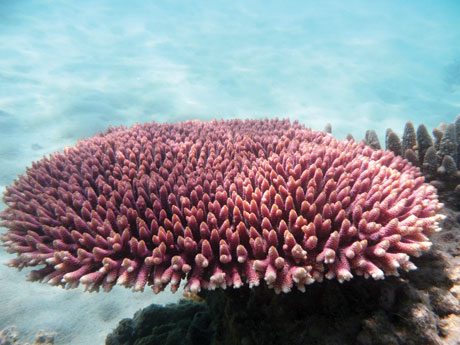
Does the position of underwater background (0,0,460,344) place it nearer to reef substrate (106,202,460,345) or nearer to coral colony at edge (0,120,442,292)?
coral colony at edge (0,120,442,292)

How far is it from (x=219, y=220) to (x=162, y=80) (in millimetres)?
18123

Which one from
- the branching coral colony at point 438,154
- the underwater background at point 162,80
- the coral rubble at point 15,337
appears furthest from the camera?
the underwater background at point 162,80

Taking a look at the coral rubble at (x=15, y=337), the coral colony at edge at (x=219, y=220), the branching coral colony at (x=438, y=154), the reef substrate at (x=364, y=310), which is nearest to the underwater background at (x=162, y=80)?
the coral rubble at (x=15, y=337)

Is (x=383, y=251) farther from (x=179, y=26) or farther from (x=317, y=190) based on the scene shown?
(x=179, y=26)

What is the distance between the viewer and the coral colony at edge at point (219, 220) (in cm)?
191

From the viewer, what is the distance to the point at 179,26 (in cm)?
3108

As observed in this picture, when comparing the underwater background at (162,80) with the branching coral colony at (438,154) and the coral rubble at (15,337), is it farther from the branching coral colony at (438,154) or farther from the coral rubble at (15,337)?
the branching coral colony at (438,154)

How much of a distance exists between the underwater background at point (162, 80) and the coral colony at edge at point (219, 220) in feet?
10.8

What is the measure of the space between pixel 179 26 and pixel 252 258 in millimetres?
35055

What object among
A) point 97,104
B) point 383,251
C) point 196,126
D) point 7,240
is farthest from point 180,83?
point 383,251

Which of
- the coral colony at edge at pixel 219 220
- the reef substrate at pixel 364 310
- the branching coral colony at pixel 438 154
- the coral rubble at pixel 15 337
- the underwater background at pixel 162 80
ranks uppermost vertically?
the underwater background at pixel 162 80

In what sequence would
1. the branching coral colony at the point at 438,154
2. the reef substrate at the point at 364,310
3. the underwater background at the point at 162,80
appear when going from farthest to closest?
the underwater background at the point at 162,80, the branching coral colony at the point at 438,154, the reef substrate at the point at 364,310

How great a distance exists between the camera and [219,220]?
226cm

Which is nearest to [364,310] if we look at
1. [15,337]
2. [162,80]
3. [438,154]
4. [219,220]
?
[219,220]
